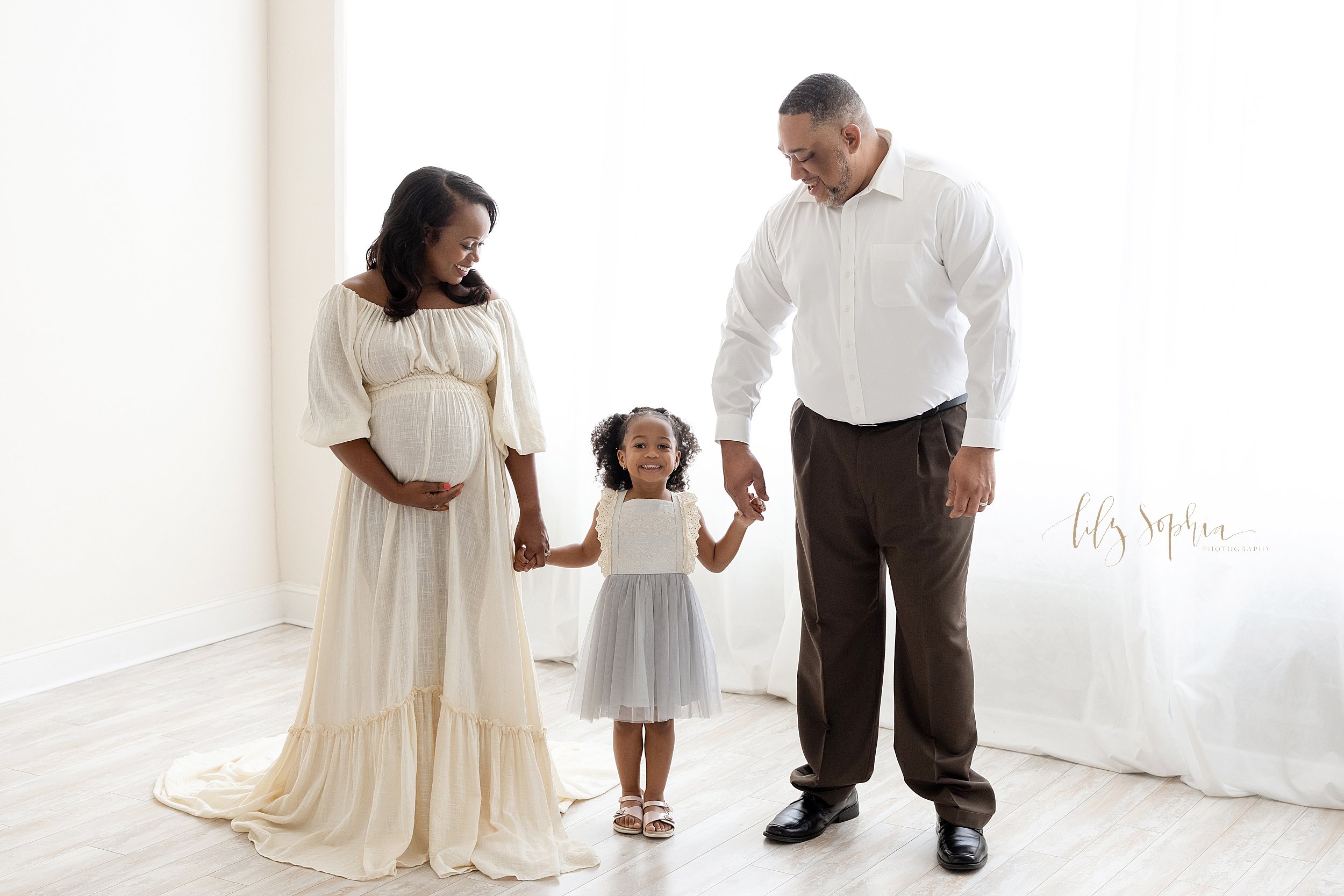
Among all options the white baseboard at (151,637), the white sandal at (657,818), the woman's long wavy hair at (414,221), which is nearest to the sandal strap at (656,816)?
the white sandal at (657,818)

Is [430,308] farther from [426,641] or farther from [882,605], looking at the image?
[882,605]

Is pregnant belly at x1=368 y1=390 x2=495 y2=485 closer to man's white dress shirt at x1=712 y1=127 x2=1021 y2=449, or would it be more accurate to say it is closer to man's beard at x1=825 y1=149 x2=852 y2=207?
man's white dress shirt at x1=712 y1=127 x2=1021 y2=449

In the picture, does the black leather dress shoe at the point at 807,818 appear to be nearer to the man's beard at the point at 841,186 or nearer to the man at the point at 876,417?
the man at the point at 876,417

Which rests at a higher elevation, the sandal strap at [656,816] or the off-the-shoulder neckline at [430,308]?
the off-the-shoulder neckline at [430,308]

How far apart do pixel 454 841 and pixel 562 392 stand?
1.79 m

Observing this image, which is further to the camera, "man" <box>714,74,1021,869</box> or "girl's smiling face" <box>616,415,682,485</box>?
"girl's smiling face" <box>616,415,682,485</box>

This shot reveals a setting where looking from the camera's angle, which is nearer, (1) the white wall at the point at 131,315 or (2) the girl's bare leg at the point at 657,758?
(2) the girl's bare leg at the point at 657,758

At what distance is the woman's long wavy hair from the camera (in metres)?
2.27

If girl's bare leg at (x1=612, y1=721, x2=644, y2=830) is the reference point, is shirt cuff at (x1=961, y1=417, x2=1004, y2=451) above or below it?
above

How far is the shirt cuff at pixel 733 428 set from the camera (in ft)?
8.28

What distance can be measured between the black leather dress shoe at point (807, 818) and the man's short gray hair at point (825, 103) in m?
1.39

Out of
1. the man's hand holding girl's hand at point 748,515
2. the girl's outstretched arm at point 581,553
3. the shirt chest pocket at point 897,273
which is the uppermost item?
the shirt chest pocket at point 897,273

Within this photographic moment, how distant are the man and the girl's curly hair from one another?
99 mm

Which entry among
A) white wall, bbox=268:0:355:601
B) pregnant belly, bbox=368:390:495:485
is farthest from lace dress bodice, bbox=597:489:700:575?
white wall, bbox=268:0:355:601
